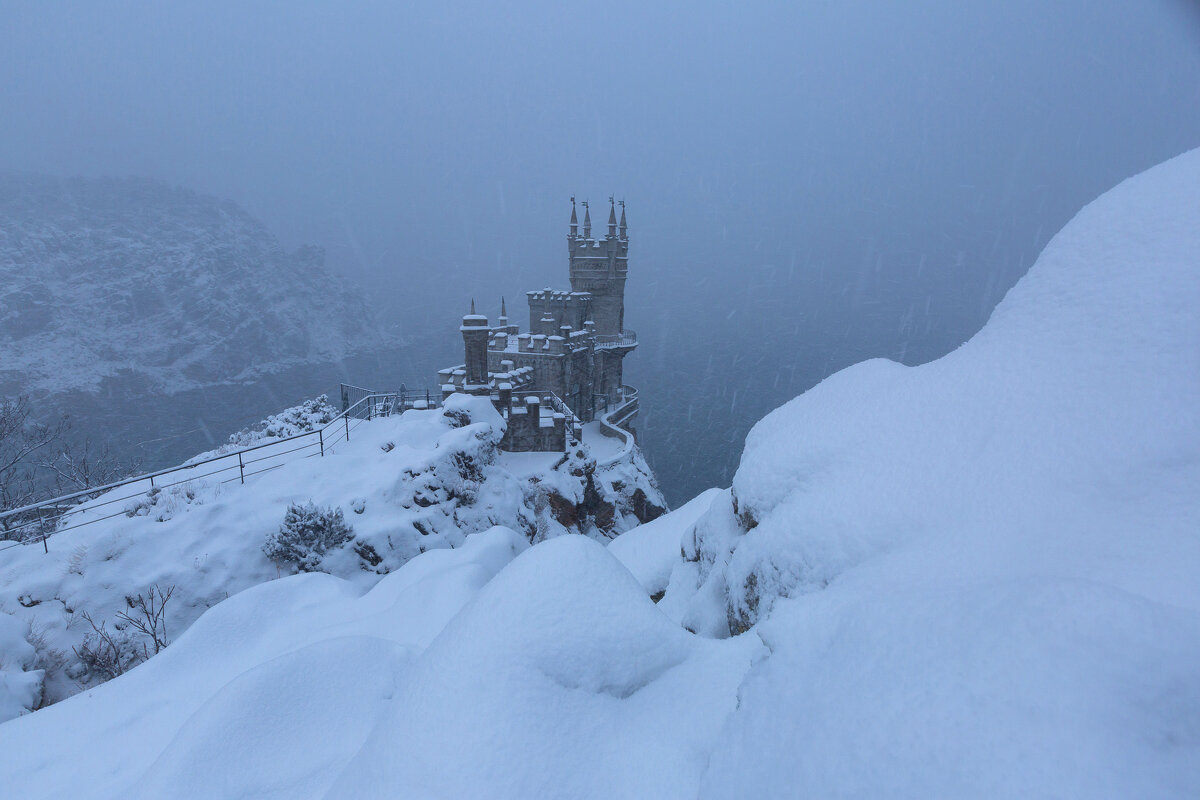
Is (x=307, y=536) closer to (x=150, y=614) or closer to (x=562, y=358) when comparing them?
(x=150, y=614)

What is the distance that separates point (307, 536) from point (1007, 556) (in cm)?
1061

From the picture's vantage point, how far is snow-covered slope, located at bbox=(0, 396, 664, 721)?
25.7 feet

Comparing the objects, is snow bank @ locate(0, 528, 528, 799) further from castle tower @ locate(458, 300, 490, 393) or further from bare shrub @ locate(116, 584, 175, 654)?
castle tower @ locate(458, 300, 490, 393)

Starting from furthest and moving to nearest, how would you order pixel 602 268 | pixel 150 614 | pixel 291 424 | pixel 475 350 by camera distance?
pixel 602 268 → pixel 475 350 → pixel 291 424 → pixel 150 614

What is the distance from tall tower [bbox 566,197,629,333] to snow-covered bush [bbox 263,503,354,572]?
2906 centimetres

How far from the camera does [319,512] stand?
10.1m

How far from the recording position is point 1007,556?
115 inches

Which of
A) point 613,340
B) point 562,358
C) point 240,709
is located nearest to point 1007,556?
point 240,709

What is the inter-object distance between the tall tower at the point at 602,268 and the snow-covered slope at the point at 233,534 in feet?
74.0

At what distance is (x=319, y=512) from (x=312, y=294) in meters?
151

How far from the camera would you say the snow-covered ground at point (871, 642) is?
188 centimetres

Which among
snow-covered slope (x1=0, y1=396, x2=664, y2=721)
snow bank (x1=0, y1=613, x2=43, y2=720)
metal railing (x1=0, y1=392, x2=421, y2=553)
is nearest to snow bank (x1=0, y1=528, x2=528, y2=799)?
snow bank (x1=0, y1=613, x2=43, y2=720)

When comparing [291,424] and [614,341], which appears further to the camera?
[614,341]

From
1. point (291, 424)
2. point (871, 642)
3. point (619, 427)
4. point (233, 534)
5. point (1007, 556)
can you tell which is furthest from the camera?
point (619, 427)
